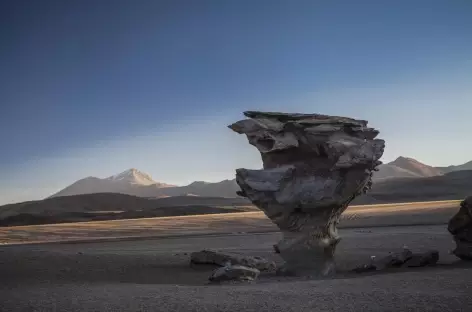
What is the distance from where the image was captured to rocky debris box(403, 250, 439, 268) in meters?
13.4

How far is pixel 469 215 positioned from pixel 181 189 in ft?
488

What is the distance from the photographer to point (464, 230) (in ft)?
47.3

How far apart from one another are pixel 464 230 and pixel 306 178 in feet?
17.8

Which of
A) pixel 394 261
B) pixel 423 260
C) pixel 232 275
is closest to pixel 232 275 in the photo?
pixel 232 275

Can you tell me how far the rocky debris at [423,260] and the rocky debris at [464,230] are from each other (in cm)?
108

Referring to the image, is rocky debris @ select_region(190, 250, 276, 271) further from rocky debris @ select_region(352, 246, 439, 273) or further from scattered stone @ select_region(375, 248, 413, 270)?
scattered stone @ select_region(375, 248, 413, 270)

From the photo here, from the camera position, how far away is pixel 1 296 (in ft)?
31.1

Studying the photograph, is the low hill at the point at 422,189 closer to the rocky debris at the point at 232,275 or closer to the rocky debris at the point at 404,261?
the rocky debris at the point at 404,261

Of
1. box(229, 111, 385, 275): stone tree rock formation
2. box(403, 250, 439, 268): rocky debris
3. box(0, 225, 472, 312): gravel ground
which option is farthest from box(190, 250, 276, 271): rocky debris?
box(403, 250, 439, 268): rocky debris

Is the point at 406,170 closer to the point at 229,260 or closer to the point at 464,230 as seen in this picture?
the point at 464,230

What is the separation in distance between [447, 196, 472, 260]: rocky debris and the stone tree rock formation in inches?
129

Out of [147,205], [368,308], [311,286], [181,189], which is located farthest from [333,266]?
[181,189]

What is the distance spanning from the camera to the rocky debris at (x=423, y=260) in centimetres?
1342

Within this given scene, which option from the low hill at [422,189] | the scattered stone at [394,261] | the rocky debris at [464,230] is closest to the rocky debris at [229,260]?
the scattered stone at [394,261]
